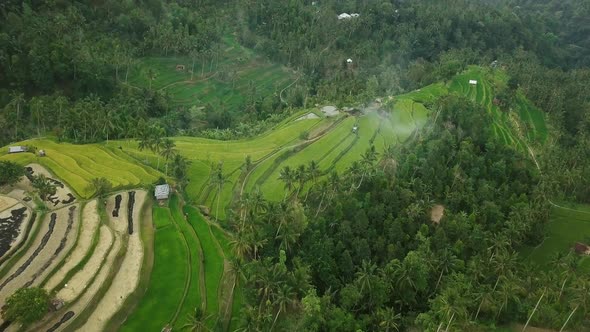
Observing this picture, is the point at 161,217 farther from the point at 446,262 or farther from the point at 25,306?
the point at 446,262

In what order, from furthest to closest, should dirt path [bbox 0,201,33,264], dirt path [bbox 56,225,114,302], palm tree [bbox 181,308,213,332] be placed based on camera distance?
dirt path [bbox 0,201,33,264] < dirt path [bbox 56,225,114,302] < palm tree [bbox 181,308,213,332]

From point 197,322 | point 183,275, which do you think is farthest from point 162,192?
point 197,322

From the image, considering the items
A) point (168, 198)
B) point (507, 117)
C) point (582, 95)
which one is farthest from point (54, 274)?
point (582, 95)

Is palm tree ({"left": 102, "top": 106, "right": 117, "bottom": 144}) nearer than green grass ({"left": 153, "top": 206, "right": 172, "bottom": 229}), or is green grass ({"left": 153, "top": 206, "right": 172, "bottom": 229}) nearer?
green grass ({"left": 153, "top": 206, "right": 172, "bottom": 229})

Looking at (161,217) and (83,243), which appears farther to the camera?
(161,217)

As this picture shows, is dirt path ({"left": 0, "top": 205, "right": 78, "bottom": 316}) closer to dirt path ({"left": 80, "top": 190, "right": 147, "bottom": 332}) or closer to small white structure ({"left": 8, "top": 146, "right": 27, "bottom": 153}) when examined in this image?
dirt path ({"left": 80, "top": 190, "right": 147, "bottom": 332})

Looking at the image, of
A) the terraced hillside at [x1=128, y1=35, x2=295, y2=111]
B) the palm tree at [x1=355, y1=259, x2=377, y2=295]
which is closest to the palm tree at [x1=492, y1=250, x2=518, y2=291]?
the palm tree at [x1=355, y1=259, x2=377, y2=295]

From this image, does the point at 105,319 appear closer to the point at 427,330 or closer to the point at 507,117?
the point at 427,330
